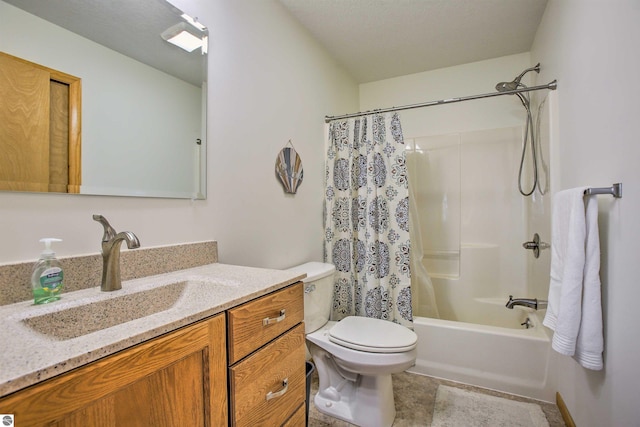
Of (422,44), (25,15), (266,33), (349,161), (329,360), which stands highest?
(422,44)

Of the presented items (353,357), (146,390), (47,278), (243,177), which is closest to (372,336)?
(353,357)

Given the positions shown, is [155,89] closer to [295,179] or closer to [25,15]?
[25,15]

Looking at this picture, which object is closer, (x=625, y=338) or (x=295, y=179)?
(x=625, y=338)

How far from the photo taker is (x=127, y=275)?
3.22 ft

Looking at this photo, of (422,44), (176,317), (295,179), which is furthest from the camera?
(422,44)

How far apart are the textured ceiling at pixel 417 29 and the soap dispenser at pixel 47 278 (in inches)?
71.2

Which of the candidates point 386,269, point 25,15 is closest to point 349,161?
point 386,269

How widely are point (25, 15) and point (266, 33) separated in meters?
1.12

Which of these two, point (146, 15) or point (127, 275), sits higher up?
point (146, 15)

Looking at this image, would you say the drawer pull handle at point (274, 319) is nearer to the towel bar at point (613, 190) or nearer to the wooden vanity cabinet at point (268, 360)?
the wooden vanity cabinet at point (268, 360)

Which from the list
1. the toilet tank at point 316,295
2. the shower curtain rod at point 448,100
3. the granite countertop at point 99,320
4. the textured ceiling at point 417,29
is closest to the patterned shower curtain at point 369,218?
the shower curtain rod at point 448,100

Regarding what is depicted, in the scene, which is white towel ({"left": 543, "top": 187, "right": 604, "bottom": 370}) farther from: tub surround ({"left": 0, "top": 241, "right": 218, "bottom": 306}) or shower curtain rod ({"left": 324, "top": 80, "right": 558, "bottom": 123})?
tub surround ({"left": 0, "top": 241, "right": 218, "bottom": 306})

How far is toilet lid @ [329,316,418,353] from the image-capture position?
54.7 inches

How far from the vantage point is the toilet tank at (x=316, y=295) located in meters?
1.56
